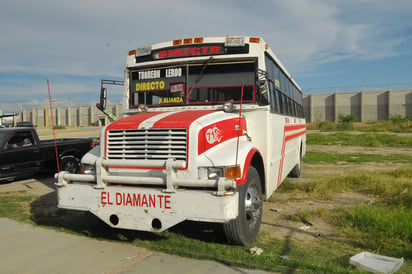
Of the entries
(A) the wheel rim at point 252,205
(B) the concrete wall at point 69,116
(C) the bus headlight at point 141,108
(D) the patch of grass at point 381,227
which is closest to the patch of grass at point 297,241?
(D) the patch of grass at point 381,227

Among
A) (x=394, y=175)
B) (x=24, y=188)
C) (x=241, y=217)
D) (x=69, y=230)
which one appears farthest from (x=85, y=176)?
(x=394, y=175)

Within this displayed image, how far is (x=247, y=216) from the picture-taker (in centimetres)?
450

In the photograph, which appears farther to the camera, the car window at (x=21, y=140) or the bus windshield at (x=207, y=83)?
the car window at (x=21, y=140)

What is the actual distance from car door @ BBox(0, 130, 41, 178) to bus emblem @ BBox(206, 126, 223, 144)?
22.8 feet

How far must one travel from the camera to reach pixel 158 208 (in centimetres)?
396

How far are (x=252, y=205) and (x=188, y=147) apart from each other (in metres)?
1.23

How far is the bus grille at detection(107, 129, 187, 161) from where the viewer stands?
161 inches

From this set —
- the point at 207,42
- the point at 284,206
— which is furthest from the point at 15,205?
the point at 284,206

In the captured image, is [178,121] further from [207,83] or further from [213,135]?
[207,83]

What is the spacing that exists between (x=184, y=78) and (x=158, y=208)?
2.32 metres

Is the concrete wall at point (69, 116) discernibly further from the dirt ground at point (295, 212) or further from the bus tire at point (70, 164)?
the dirt ground at point (295, 212)

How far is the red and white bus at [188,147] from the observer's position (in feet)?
12.9

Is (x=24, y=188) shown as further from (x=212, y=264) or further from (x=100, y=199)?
(x=212, y=264)

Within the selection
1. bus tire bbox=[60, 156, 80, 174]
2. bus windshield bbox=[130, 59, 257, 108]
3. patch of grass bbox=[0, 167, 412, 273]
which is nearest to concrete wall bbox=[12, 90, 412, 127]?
bus tire bbox=[60, 156, 80, 174]
